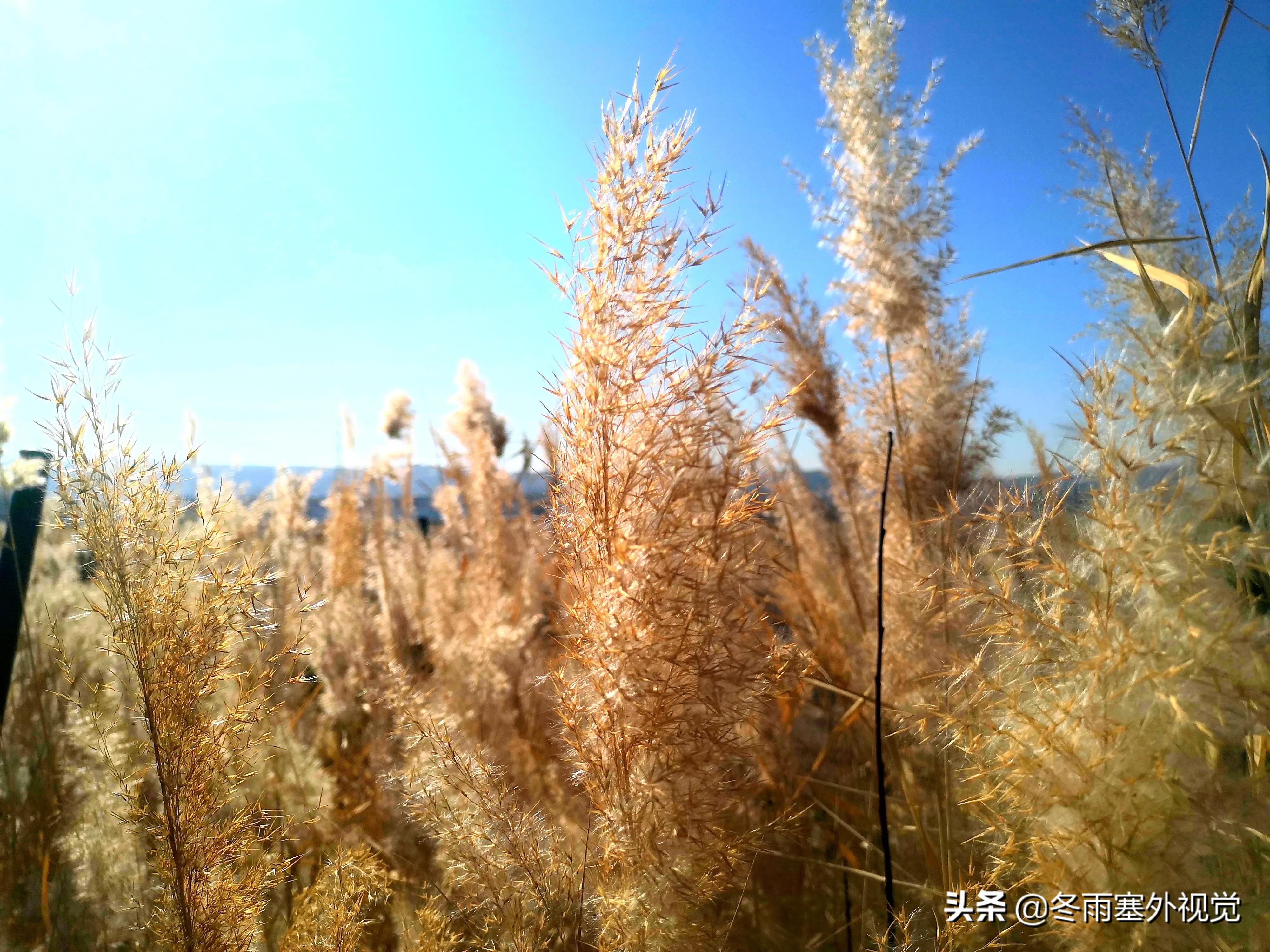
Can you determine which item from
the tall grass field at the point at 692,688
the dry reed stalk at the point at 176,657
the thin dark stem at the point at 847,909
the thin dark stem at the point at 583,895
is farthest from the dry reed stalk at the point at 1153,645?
the dry reed stalk at the point at 176,657

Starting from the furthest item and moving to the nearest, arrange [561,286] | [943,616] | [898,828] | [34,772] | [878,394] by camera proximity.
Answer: [878,394], [898,828], [34,772], [943,616], [561,286]

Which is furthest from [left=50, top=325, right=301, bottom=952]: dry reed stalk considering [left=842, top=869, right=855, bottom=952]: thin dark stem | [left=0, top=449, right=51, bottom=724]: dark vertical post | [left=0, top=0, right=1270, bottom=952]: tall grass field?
[left=842, top=869, right=855, bottom=952]: thin dark stem

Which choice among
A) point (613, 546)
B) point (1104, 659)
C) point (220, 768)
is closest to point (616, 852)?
point (613, 546)

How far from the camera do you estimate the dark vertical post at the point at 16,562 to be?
136cm

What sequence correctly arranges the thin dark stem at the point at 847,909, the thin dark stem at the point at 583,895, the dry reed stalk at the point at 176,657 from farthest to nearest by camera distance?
the thin dark stem at the point at 847,909, the thin dark stem at the point at 583,895, the dry reed stalk at the point at 176,657

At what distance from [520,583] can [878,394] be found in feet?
4.75

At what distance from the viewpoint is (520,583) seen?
263 centimetres

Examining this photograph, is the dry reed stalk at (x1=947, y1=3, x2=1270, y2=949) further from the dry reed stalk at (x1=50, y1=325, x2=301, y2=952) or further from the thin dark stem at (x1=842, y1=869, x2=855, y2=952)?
the dry reed stalk at (x1=50, y1=325, x2=301, y2=952)

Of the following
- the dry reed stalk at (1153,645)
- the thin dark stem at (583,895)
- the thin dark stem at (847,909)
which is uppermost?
the dry reed stalk at (1153,645)

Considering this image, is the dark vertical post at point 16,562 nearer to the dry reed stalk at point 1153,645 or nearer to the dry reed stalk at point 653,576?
the dry reed stalk at point 653,576

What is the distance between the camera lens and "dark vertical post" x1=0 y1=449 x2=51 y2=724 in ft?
4.47

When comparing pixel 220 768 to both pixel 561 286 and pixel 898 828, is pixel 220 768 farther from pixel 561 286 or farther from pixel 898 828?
pixel 898 828

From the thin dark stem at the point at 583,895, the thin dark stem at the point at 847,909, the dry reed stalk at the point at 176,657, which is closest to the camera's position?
the dry reed stalk at the point at 176,657

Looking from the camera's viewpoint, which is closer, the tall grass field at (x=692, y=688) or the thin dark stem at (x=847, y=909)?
the tall grass field at (x=692, y=688)
